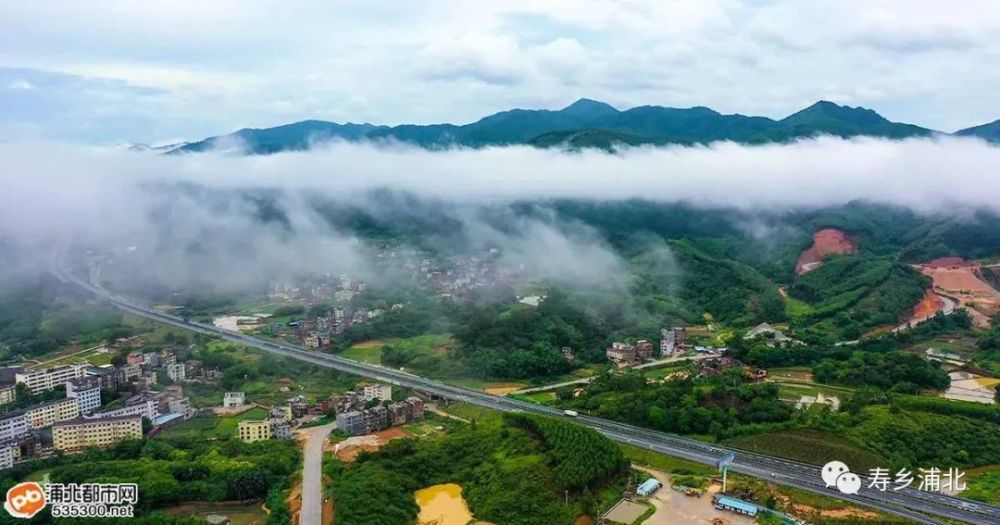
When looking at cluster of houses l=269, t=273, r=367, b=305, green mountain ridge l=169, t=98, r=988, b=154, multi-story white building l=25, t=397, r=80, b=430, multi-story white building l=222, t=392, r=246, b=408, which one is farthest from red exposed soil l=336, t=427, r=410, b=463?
green mountain ridge l=169, t=98, r=988, b=154

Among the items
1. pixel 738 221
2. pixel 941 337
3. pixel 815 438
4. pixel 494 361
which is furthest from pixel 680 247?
pixel 815 438

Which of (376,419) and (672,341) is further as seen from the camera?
(672,341)

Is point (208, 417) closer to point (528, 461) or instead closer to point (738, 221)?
point (528, 461)

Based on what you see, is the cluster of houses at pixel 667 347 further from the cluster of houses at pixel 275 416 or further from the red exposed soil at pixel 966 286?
the cluster of houses at pixel 275 416

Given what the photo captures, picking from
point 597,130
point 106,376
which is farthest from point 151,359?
point 597,130

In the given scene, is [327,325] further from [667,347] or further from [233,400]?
[667,347]

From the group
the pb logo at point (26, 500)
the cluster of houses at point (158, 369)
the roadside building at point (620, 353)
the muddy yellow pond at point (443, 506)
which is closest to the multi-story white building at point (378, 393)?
the cluster of houses at point (158, 369)
